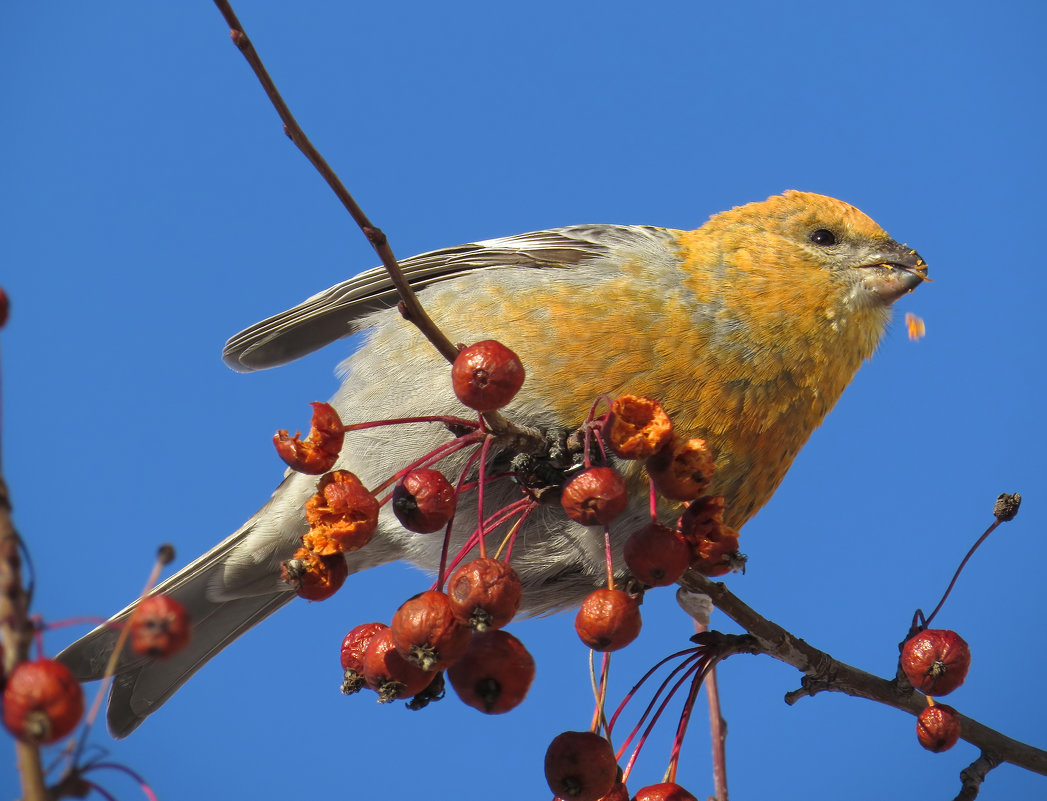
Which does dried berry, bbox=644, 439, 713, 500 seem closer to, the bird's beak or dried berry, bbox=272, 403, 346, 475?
dried berry, bbox=272, 403, 346, 475

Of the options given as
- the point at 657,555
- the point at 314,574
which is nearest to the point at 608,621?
the point at 657,555

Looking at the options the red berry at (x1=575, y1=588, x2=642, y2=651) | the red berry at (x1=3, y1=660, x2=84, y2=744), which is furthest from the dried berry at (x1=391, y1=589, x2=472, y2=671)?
the red berry at (x1=3, y1=660, x2=84, y2=744)

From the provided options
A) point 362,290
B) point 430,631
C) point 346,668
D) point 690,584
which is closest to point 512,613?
point 430,631

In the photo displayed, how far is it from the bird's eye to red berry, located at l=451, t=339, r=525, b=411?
99.5 inches

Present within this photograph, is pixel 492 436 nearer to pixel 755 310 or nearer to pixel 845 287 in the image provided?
pixel 755 310

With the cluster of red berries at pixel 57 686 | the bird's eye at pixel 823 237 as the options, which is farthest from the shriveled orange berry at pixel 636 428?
the bird's eye at pixel 823 237

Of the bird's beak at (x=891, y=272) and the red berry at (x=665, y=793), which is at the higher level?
the bird's beak at (x=891, y=272)

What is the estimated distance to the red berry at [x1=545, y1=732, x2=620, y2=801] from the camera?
247 centimetres

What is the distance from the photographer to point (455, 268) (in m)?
4.45

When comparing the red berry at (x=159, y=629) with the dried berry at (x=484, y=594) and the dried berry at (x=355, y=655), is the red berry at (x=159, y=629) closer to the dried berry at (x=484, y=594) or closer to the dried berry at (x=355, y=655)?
the dried berry at (x=484, y=594)

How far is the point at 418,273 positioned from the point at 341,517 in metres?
2.09

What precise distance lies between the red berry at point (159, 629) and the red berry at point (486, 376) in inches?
34.5

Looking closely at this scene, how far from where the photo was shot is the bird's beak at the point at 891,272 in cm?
429

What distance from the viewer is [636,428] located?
2.41 m
